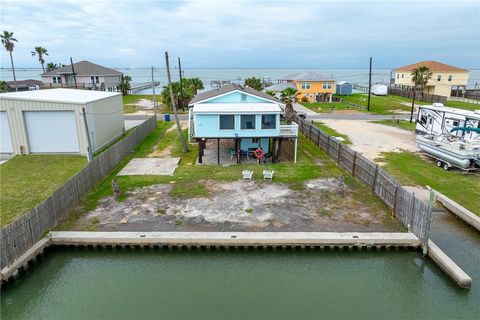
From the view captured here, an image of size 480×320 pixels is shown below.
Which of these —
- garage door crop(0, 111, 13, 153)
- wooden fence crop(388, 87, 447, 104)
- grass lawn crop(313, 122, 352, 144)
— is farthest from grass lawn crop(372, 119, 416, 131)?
garage door crop(0, 111, 13, 153)

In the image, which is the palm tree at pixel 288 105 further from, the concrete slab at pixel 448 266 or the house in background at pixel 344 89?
the house in background at pixel 344 89

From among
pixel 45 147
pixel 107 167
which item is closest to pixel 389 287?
pixel 107 167

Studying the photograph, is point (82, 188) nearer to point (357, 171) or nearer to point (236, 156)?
point (236, 156)

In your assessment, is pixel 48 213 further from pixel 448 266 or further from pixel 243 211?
pixel 448 266

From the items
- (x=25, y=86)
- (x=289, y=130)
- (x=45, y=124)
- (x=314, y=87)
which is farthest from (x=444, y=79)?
(x=25, y=86)

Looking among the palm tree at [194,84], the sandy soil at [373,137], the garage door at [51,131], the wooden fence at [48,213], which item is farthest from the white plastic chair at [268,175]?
the palm tree at [194,84]

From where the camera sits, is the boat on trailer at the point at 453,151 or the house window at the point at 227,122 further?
the house window at the point at 227,122

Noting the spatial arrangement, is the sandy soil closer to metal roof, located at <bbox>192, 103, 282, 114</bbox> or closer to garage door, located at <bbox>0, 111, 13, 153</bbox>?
metal roof, located at <bbox>192, 103, 282, 114</bbox>
